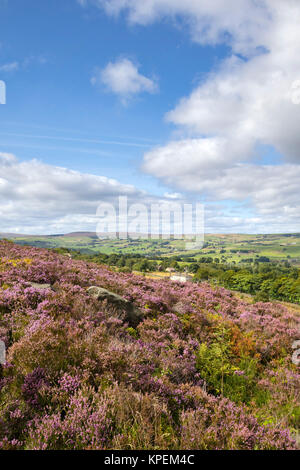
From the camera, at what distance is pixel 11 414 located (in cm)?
328

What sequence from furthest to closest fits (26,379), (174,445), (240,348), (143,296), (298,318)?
(298,318)
(143,296)
(240,348)
(26,379)
(174,445)

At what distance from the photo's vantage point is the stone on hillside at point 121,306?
803 centimetres

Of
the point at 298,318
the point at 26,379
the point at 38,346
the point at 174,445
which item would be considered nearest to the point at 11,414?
the point at 26,379

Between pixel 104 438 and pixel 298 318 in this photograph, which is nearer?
pixel 104 438

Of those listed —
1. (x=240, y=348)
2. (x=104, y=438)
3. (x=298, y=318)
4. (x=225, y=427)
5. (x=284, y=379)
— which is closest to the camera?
(x=104, y=438)

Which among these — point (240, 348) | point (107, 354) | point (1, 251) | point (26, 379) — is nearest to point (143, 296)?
point (240, 348)

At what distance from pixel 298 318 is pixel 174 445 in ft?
40.0

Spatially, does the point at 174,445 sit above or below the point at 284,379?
above

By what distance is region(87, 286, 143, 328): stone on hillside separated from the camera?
803cm

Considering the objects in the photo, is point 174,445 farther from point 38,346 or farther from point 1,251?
point 1,251

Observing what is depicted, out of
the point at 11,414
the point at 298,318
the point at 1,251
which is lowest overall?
the point at 298,318

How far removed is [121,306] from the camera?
8.28 m

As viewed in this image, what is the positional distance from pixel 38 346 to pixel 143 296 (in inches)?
233

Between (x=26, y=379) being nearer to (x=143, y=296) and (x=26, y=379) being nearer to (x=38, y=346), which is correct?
(x=38, y=346)
